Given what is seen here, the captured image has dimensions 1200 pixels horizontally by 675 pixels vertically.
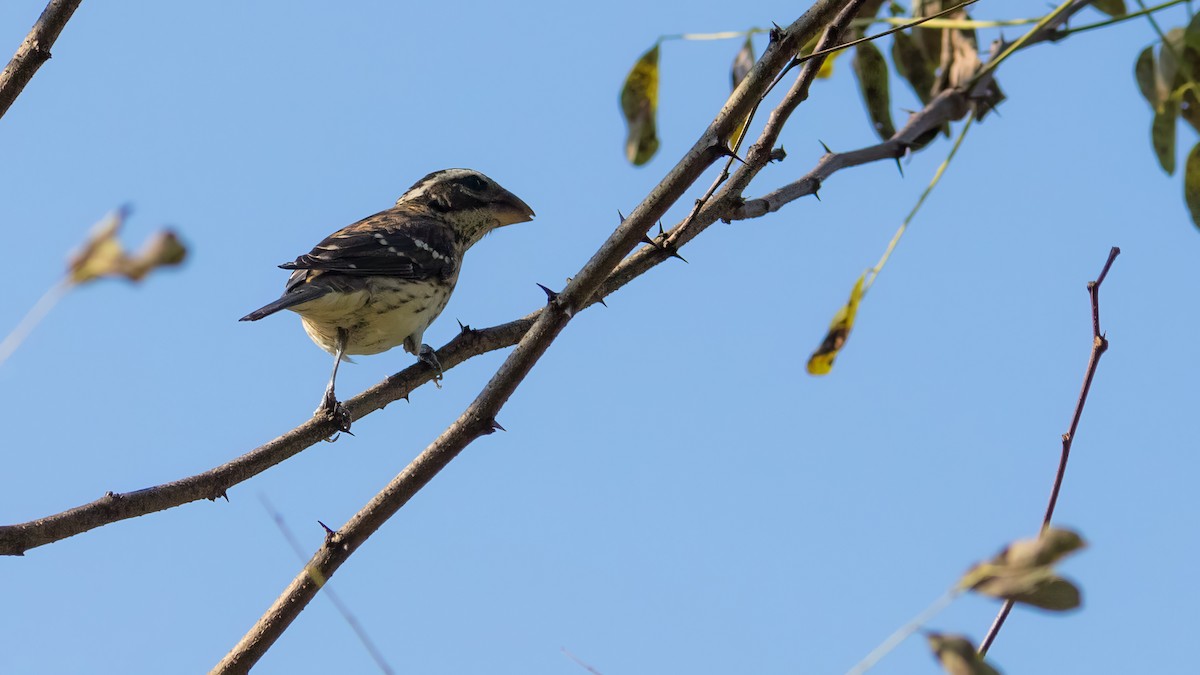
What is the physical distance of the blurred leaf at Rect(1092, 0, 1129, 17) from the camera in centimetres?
368

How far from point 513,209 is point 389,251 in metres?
1.10

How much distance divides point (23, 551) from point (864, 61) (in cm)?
336

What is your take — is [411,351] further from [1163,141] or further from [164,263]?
[164,263]

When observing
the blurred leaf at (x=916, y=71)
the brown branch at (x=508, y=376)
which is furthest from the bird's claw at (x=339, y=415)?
the blurred leaf at (x=916, y=71)

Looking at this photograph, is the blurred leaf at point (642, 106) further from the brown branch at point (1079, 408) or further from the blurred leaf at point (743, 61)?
the brown branch at point (1079, 408)

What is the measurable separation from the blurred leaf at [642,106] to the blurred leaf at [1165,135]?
5.92 ft

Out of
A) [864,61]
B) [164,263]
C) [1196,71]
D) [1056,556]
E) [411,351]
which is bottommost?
[1056,556]

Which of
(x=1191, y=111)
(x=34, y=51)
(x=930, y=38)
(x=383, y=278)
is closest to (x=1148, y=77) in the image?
(x=1191, y=111)

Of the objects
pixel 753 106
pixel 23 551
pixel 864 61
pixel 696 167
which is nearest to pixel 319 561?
pixel 23 551

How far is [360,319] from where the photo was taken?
6652mm

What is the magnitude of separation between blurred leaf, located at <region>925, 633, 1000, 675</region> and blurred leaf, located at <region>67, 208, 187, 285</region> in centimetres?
99

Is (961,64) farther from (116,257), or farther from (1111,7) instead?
(116,257)

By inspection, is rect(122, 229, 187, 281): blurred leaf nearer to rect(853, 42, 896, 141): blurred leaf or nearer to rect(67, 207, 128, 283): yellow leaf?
rect(67, 207, 128, 283): yellow leaf

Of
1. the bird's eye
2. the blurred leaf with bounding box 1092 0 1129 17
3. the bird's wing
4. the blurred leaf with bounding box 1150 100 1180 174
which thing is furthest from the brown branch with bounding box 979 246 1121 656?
the bird's eye
